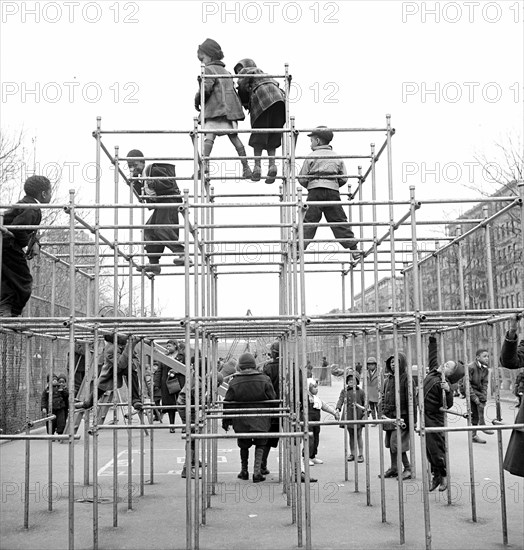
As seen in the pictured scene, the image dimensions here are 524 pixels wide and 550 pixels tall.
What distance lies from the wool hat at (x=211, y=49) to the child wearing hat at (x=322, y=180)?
1.67m

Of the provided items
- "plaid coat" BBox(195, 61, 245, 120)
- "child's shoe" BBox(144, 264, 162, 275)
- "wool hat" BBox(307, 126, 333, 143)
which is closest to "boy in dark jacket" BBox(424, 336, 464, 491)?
"wool hat" BBox(307, 126, 333, 143)

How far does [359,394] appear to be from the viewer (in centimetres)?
1310

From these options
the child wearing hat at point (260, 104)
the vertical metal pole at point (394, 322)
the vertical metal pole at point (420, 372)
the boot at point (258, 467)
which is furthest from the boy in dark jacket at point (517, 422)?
the boot at point (258, 467)

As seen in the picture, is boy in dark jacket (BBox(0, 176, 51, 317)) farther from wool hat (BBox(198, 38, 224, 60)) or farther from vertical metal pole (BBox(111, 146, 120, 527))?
wool hat (BBox(198, 38, 224, 60))

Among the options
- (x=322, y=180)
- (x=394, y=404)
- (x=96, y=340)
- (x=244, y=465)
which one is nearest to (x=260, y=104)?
(x=322, y=180)

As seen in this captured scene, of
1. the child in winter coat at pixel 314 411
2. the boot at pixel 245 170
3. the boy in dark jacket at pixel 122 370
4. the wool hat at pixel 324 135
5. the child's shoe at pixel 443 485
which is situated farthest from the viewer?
the child in winter coat at pixel 314 411

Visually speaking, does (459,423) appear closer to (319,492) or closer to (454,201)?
(319,492)

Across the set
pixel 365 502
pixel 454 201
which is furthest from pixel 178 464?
pixel 454 201

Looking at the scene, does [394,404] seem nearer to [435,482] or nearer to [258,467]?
[435,482]

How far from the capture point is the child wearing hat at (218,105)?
9.41 metres

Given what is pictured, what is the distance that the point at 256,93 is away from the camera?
9.58 m

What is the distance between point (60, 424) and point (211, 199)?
7174 mm

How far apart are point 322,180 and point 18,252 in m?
4.42

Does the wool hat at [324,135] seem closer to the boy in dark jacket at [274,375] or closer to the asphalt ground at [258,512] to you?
the boy in dark jacket at [274,375]
